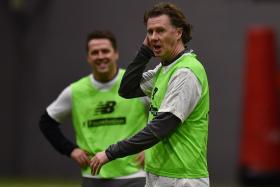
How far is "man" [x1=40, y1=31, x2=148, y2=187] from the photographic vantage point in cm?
520

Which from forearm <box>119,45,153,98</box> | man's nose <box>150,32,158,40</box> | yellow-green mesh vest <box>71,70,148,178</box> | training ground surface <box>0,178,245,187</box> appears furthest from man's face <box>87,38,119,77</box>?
training ground surface <box>0,178,245,187</box>

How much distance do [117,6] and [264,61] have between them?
2707 millimetres

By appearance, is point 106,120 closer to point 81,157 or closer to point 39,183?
point 81,157

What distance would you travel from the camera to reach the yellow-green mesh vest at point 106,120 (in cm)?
520

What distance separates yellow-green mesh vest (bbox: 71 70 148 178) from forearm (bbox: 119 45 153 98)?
0.78m

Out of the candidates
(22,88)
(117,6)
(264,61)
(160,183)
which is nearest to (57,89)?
(22,88)

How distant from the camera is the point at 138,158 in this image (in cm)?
522

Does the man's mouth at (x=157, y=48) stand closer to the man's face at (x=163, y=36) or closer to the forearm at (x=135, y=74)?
the man's face at (x=163, y=36)

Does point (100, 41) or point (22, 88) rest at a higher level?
point (100, 41)

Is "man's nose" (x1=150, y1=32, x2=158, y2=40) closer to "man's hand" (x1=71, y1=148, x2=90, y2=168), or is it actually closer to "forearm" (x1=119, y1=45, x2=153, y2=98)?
"forearm" (x1=119, y1=45, x2=153, y2=98)

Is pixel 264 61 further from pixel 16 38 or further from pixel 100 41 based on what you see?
pixel 100 41

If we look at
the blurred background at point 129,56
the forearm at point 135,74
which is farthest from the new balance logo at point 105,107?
the blurred background at point 129,56

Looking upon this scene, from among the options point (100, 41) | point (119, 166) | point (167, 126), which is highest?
point (100, 41)

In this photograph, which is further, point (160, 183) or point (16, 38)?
point (16, 38)
